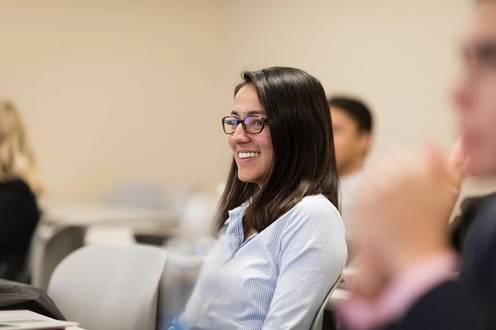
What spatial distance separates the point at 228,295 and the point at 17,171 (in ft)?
8.06

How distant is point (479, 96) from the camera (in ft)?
2.62

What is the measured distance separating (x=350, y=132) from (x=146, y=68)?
136 inches

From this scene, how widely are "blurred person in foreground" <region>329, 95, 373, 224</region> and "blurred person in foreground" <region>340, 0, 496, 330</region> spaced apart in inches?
114

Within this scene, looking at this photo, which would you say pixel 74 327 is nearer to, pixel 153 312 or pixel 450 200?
pixel 153 312

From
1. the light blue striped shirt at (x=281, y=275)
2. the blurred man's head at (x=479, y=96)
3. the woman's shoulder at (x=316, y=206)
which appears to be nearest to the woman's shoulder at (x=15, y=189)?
the light blue striped shirt at (x=281, y=275)

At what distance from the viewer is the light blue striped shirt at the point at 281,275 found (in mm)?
1859

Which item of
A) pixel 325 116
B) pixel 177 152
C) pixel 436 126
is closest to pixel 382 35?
pixel 436 126

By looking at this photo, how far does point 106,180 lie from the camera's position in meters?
6.89

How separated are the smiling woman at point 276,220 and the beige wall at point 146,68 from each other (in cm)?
352

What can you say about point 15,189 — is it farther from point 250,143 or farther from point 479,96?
point 479,96

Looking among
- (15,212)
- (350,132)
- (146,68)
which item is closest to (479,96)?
(350,132)

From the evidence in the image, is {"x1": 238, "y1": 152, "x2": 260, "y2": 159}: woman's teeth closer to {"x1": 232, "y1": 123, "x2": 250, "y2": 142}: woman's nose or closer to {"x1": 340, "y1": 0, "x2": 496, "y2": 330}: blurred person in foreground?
{"x1": 232, "y1": 123, "x2": 250, "y2": 142}: woman's nose

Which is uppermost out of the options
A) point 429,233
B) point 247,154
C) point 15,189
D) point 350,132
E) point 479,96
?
point 479,96

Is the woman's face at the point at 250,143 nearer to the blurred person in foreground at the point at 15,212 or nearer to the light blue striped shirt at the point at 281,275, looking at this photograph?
the light blue striped shirt at the point at 281,275
